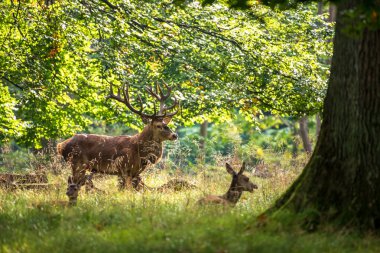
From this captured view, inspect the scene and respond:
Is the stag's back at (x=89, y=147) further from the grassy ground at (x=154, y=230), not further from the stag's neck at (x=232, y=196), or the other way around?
the stag's neck at (x=232, y=196)

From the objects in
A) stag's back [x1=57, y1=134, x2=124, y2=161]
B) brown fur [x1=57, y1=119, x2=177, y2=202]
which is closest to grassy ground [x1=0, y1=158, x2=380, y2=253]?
brown fur [x1=57, y1=119, x2=177, y2=202]

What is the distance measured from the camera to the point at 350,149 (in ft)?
25.5

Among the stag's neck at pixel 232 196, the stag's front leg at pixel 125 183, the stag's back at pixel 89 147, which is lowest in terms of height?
the stag's front leg at pixel 125 183

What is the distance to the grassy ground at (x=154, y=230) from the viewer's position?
6.74 m

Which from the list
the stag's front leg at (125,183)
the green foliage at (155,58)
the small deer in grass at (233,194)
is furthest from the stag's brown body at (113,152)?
the small deer in grass at (233,194)

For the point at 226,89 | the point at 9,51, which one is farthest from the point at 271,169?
the point at 9,51

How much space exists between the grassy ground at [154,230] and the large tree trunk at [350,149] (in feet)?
1.02

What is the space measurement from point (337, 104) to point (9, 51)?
30.1 ft

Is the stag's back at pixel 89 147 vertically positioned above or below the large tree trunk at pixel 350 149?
below

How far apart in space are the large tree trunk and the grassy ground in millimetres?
310

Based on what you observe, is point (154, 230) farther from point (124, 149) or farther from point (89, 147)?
point (89, 147)

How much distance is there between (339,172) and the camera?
7812 mm

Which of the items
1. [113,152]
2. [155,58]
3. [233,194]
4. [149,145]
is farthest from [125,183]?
[155,58]

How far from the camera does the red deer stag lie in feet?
45.1
